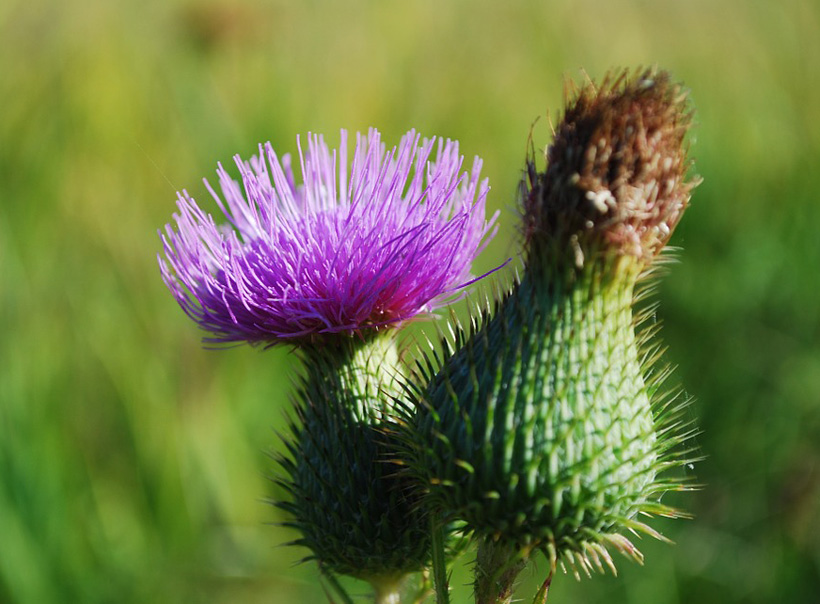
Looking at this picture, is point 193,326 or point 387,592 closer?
point 387,592

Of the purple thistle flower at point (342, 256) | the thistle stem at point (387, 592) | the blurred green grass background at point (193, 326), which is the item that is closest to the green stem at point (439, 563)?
the thistle stem at point (387, 592)

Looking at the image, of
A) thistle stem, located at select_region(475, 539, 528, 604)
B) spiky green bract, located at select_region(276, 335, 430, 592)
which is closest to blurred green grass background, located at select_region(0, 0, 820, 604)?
spiky green bract, located at select_region(276, 335, 430, 592)

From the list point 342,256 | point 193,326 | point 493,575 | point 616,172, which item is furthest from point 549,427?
point 193,326

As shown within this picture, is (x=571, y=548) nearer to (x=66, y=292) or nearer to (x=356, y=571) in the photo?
(x=356, y=571)

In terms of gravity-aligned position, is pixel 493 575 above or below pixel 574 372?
below

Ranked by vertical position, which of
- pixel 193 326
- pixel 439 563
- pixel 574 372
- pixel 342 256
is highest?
pixel 193 326

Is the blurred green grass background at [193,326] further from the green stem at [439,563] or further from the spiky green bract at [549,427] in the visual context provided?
the green stem at [439,563]

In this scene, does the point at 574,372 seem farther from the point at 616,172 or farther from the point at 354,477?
the point at 354,477
